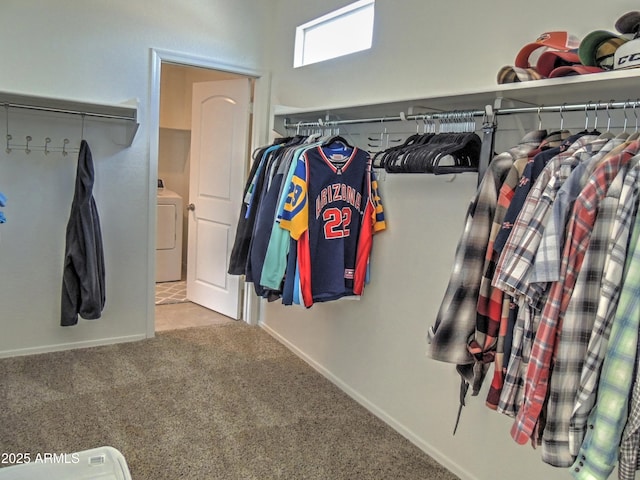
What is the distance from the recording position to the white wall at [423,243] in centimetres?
204

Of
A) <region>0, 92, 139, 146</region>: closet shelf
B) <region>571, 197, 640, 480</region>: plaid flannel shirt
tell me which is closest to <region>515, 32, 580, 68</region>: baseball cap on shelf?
<region>571, 197, 640, 480</region>: plaid flannel shirt

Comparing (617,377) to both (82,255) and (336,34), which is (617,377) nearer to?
(336,34)

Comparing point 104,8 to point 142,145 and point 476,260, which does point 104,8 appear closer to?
point 142,145

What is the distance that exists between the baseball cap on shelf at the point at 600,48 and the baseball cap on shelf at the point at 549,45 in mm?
155

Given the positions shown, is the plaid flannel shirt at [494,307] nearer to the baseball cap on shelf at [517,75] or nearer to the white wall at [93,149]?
the baseball cap on shelf at [517,75]

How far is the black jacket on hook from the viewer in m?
3.16

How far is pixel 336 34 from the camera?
3191 millimetres

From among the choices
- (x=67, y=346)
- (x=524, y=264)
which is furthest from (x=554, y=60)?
(x=67, y=346)

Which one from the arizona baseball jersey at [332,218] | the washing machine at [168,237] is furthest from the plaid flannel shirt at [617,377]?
the washing machine at [168,237]

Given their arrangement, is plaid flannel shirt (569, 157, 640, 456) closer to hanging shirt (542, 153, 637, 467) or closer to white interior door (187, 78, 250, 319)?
hanging shirt (542, 153, 637, 467)

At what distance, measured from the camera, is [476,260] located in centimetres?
158

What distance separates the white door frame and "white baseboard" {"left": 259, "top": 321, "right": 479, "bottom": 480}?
892 millimetres

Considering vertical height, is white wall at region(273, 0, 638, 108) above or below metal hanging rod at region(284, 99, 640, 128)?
above

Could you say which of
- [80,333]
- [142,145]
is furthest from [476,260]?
[80,333]
